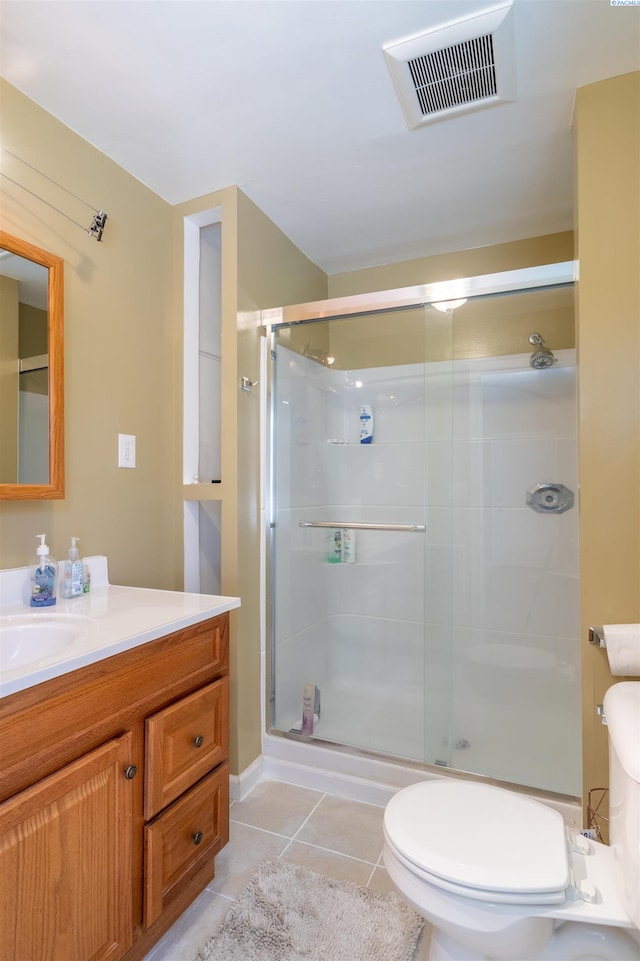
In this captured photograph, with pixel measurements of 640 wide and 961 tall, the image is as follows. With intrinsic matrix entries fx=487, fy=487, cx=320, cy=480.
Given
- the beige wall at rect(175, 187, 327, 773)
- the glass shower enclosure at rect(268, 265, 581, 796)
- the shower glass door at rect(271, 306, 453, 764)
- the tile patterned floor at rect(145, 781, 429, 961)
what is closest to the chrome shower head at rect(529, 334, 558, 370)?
the glass shower enclosure at rect(268, 265, 581, 796)

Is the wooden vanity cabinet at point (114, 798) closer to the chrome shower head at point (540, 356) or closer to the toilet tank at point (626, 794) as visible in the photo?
the toilet tank at point (626, 794)

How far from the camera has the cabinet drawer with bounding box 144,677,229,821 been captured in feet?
3.79

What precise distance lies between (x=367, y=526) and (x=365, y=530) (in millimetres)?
48

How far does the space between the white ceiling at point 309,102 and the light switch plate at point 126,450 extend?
0.99 metres

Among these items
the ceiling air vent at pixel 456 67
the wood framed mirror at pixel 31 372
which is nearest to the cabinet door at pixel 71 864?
the wood framed mirror at pixel 31 372

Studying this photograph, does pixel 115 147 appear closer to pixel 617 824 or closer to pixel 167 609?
pixel 167 609

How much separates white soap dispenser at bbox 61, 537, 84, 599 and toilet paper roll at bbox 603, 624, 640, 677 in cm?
153

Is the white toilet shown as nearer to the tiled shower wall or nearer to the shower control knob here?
the tiled shower wall

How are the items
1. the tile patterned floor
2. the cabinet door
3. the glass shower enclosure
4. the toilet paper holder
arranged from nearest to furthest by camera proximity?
the cabinet door
the tile patterned floor
the toilet paper holder
the glass shower enclosure

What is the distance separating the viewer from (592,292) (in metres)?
1.43

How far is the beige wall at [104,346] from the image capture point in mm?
1434

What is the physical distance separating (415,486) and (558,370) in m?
0.80

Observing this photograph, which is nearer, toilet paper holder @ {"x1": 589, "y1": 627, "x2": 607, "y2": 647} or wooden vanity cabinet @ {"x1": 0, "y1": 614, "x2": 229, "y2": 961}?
wooden vanity cabinet @ {"x1": 0, "y1": 614, "x2": 229, "y2": 961}

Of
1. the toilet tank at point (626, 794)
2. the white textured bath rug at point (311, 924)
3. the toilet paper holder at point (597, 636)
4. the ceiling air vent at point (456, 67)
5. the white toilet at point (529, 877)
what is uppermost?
the ceiling air vent at point (456, 67)
